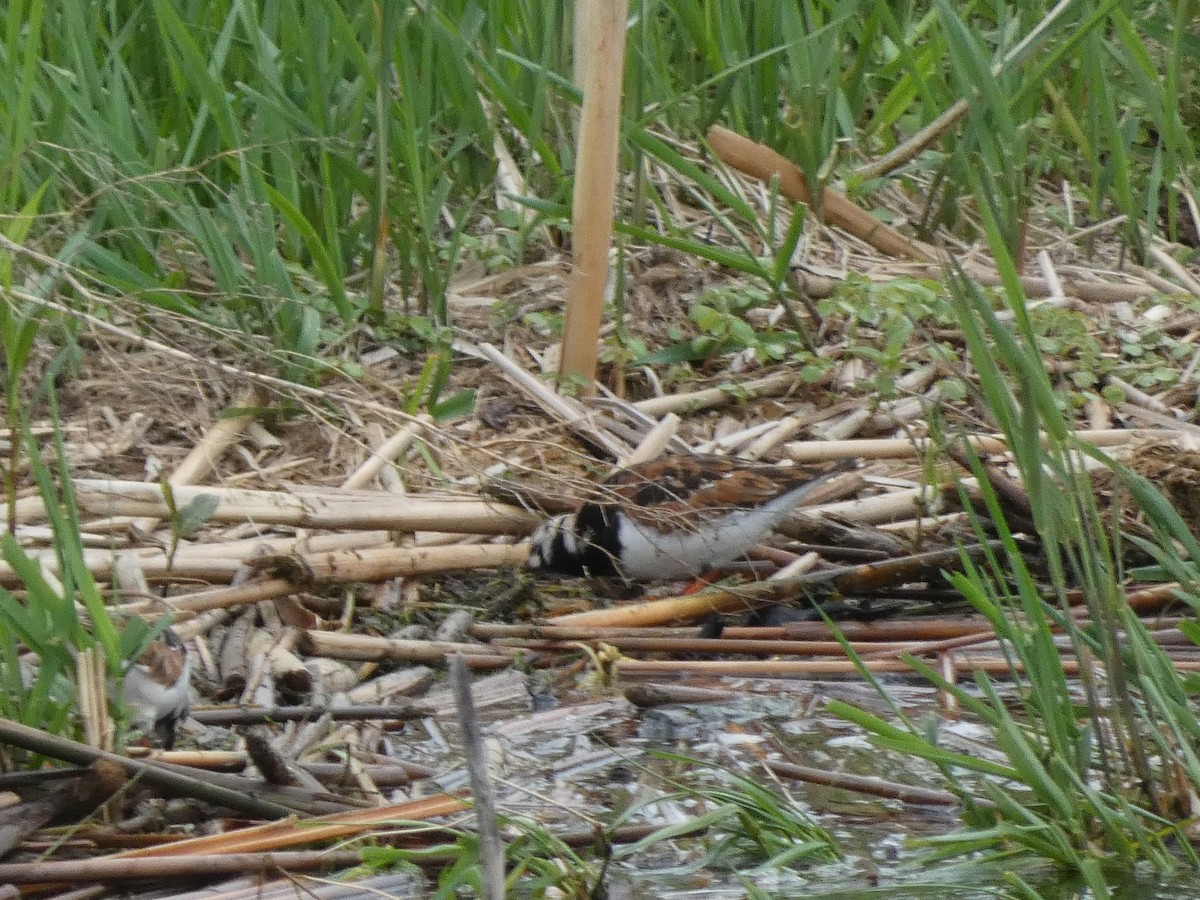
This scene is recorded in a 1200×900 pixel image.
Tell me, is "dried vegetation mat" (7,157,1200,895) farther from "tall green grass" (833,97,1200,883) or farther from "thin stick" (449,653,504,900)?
"tall green grass" (833,97,1200,883)

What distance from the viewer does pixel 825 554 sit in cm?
459

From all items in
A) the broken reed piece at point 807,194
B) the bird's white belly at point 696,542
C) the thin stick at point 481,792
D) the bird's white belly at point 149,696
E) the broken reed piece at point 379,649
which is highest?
the broken reed piece at point 807,194

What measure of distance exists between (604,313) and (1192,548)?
3.25m

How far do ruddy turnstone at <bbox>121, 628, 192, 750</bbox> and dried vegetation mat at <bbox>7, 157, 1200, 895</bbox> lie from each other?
14cm

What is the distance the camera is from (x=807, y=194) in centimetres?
640

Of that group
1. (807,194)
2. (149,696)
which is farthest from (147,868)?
(807,194)

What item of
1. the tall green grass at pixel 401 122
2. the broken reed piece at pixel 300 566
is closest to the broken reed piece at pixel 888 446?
the tall green grass at pixel 401 122

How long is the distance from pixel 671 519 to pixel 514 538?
0.53 meters

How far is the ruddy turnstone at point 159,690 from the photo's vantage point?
10.5 feet

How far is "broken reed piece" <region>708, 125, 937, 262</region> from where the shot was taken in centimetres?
622

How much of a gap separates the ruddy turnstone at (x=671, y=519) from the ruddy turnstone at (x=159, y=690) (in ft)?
4.38

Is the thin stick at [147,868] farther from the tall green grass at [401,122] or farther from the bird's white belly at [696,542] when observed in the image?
the tall green grass at [401,122]

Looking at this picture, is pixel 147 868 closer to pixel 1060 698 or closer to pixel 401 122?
pixel 1060 698

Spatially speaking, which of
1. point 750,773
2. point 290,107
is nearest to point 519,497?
point 750,773
